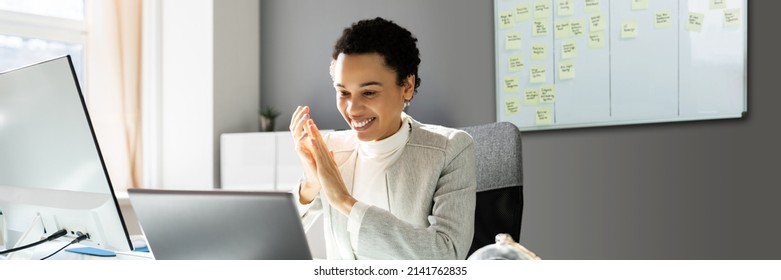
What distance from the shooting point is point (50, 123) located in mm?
1203

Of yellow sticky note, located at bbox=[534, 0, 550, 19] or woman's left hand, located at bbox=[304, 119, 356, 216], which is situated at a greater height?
yellow sticky note, located at bbox=[534, 0, 550, 19]

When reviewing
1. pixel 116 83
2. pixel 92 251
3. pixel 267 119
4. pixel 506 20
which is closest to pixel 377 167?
pixel 92 251

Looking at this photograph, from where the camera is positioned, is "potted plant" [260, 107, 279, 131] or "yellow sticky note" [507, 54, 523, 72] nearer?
"yellow sticky note" [507, 54, 523, 72]

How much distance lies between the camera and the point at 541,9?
10.3 feet

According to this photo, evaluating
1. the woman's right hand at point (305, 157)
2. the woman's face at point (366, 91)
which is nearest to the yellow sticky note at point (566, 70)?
the woman's face at point (366, 91)

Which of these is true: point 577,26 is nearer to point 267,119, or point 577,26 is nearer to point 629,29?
point 629,29

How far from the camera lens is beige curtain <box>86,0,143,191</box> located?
13.0ft

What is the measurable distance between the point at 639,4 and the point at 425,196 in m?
1.80

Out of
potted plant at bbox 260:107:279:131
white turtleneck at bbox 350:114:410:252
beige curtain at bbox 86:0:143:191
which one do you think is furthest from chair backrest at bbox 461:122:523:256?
beige curtain at bbox 86:0:143:191

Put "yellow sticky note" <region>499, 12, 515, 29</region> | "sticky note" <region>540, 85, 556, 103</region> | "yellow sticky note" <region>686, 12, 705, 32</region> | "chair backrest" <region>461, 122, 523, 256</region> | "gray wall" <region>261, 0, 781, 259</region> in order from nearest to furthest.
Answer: "chair backrest" <region>461, 122, 523, 256</region>, "gray wall" <region>261, 0, 781, 259</region>, "yellow sticky note" <region>686, 12, 705, 32</region>, "sticky note" <region>540, 85, 556, 103</region>, "yellow sticky note" <region>499, 12, 515, 29</region>

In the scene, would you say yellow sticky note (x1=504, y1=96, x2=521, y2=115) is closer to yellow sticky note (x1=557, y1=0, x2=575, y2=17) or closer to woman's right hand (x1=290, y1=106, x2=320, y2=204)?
yellow sticky note (x1=557, y1=0, x2=575, y2=17)

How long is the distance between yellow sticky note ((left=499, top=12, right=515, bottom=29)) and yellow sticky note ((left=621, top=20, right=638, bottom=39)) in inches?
19.3
